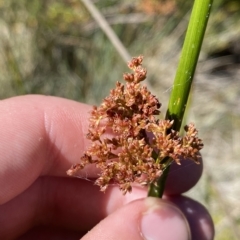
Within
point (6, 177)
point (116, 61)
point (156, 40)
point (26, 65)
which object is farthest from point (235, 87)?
point (6, 177)

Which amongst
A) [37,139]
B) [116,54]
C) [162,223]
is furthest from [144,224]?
[116,54]

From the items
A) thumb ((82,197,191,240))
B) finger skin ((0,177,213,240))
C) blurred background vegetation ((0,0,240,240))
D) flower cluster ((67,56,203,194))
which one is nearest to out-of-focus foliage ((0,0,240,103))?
blurred background vegetation ((0,0,240,240))

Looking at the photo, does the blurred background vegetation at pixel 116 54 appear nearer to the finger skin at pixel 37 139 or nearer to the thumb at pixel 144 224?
the finger skin at pixel 37 139

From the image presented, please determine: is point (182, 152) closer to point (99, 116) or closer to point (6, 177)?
point (99, 116)

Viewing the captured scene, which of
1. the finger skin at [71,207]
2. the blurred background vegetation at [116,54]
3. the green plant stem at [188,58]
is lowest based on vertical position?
the finger skin at [71,207]

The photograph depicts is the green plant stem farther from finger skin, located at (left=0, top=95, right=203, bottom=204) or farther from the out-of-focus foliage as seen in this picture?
the out-of-focus foliage

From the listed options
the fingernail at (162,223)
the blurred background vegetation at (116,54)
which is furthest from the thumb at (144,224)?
the blurred background vegetation at (116,54)
